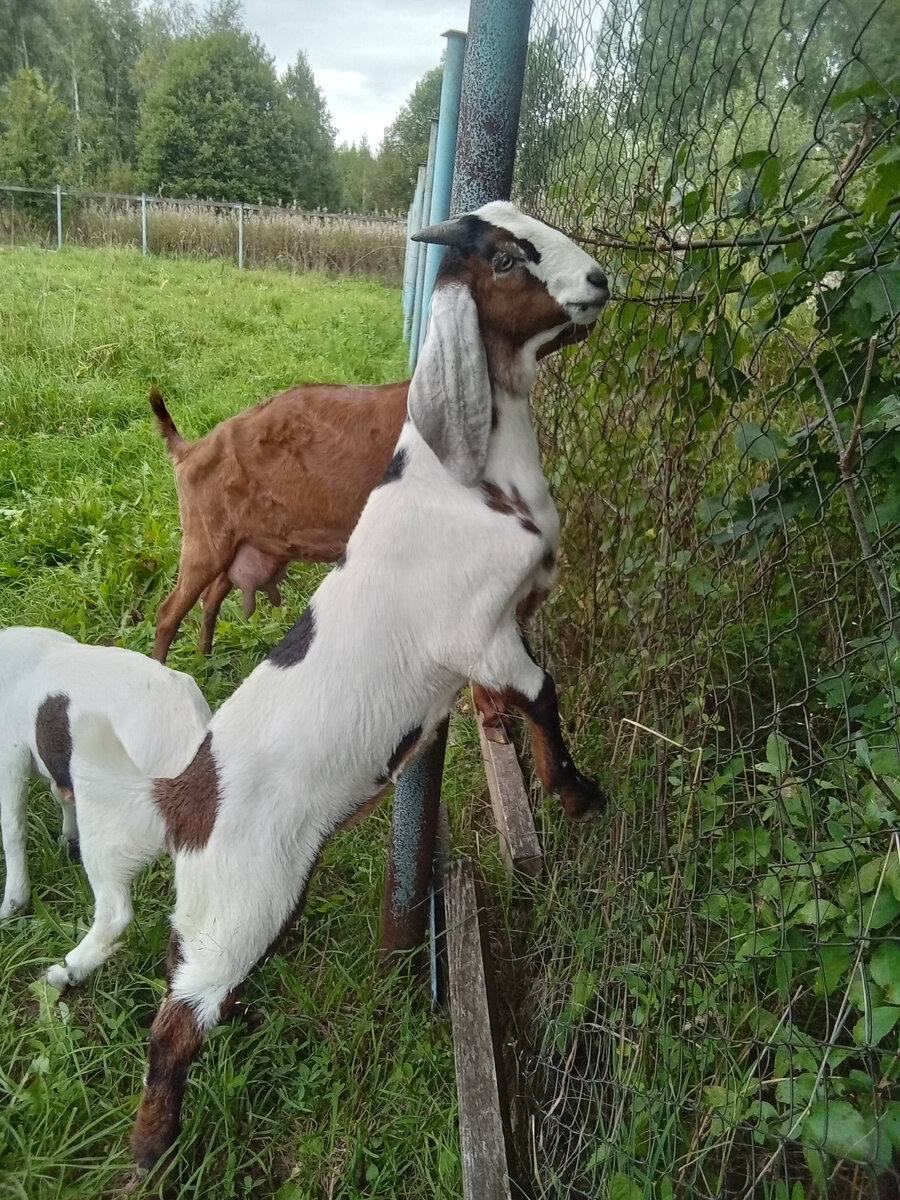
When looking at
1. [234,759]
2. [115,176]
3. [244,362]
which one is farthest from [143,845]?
[115,176]

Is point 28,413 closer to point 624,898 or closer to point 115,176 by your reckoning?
point 624,898

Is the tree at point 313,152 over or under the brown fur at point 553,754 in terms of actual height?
over

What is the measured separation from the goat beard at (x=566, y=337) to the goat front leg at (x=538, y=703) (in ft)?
1.90

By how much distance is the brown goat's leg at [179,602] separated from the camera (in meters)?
3.44

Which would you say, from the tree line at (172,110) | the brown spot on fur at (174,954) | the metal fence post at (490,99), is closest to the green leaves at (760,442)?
the metal fence post at (490,99)

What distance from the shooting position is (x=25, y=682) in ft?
8.46

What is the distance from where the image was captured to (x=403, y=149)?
1877 inches

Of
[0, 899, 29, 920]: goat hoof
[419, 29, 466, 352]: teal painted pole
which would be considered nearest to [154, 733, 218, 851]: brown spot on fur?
[0, 899, 29, 920]: goat hoof

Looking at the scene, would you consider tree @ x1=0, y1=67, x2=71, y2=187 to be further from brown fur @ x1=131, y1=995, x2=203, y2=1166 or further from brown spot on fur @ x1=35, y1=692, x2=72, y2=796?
brown fur @ x1=131, y1=995, x2=203, y2=1166

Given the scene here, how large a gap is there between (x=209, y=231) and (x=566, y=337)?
2019 centimetres

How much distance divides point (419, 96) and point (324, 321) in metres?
50.3

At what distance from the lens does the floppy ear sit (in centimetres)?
161

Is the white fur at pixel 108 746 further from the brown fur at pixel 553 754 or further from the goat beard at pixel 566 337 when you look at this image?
the goat beard at pixel 566 337

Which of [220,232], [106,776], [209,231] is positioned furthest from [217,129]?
[106,776]
